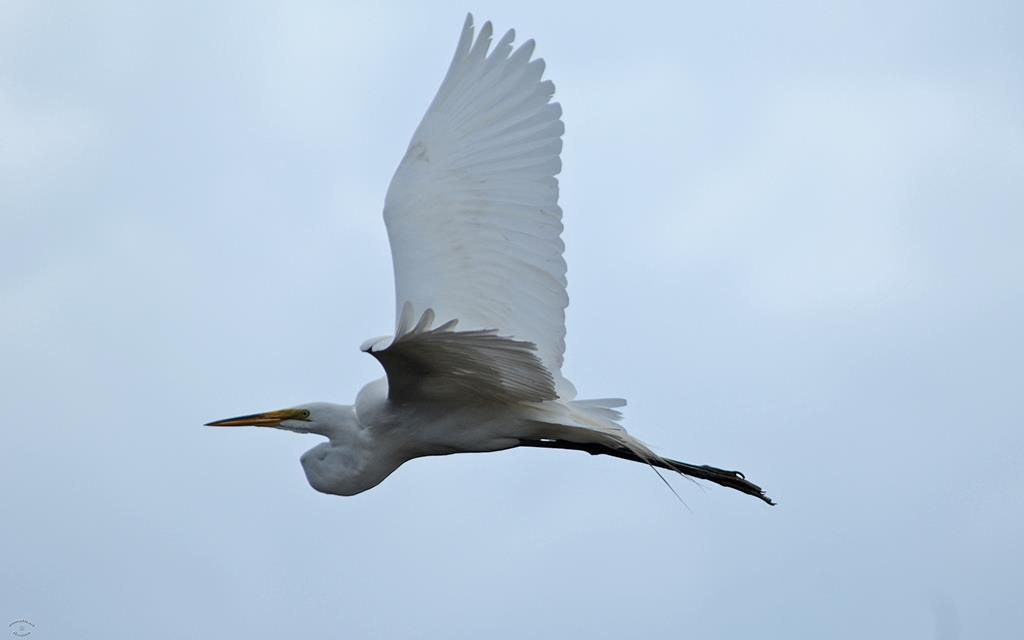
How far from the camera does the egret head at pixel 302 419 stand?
717cm

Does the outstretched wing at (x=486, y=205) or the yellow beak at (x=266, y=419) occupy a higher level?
the outstretched wing at (x=486, y=205)

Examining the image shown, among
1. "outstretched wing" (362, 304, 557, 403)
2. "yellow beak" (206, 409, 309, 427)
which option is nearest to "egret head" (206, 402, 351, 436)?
"yellow beak" (206, 409, 309, 427)

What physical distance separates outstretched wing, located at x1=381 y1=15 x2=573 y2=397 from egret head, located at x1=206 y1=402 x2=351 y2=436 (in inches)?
26.5

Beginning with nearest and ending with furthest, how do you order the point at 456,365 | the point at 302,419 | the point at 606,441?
the point at 456,365 < the point at 606,441 < the point at 302,419

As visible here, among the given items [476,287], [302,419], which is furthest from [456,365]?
[302,419]

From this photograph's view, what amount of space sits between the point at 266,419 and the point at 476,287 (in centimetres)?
135

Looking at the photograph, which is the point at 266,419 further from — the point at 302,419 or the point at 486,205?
the point at 486,205

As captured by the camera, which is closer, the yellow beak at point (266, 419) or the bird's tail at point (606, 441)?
the bird's tail at point (606, 441)

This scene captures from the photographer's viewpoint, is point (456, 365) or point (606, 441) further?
point (606, 441)

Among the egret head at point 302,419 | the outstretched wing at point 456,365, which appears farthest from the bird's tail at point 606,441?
the egret head at point 302,419

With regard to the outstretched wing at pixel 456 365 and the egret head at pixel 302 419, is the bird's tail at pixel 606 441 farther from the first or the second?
the egret head at pixel 302 419

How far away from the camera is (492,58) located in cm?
767

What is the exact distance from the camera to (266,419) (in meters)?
7.47

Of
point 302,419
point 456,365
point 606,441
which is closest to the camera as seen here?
point 456,365
